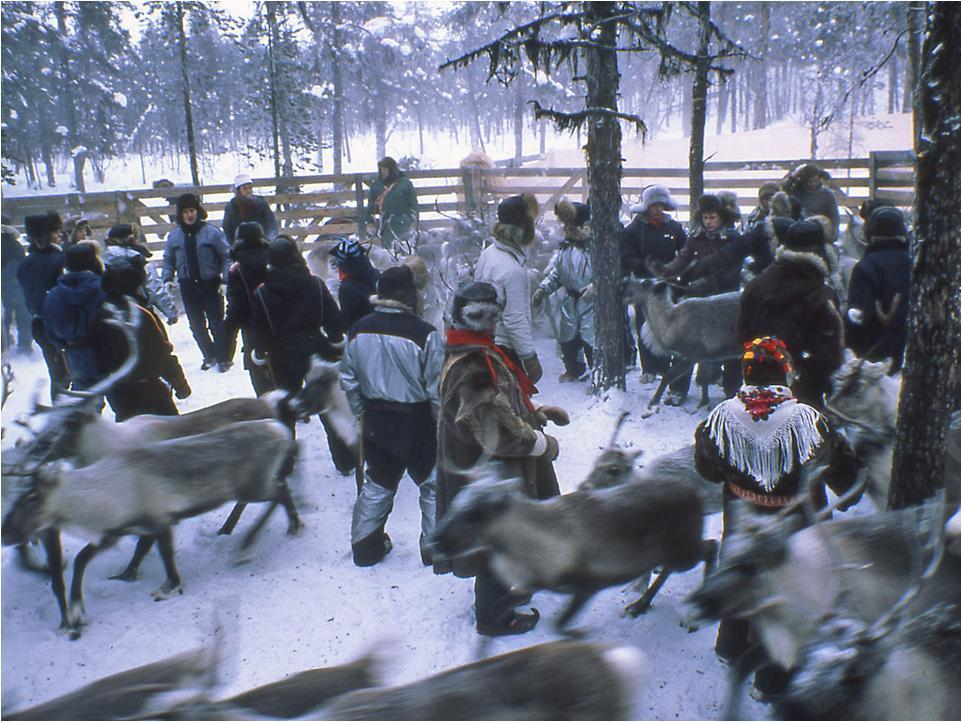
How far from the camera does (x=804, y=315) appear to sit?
4.39m

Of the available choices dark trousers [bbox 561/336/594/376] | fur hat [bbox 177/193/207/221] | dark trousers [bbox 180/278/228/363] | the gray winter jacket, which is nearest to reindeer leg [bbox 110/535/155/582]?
the gray winter jacket

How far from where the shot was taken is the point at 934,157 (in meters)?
2.93

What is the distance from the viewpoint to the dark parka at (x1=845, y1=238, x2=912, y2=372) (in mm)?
4672

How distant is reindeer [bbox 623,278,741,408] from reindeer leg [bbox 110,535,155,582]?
4.02m

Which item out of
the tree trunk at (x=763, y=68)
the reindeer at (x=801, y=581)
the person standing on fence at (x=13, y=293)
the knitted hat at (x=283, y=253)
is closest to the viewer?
the reindeer at (x=801, y=581)

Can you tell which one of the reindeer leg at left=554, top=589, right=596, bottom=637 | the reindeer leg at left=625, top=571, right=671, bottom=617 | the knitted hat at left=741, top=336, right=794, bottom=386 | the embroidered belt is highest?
the knitted hat at left=741, top=336, right=794, bottom=386

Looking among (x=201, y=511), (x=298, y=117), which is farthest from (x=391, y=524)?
(x=298, y=117)

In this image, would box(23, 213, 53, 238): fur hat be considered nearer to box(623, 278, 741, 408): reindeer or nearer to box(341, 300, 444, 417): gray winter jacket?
box(341, 300, 444, 417): gray winter jacket

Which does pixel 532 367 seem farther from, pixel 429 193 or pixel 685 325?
pixel 429 193

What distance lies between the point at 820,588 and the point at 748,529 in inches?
12.3

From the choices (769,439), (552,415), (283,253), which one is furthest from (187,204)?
(769,439)

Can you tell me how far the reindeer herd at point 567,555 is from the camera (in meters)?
2.31

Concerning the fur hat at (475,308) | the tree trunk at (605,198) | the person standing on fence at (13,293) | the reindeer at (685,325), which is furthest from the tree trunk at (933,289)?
the person standing on fence at (13,293)

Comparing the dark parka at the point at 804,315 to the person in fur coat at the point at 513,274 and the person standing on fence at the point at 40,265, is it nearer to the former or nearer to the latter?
the person in fur coat at the point at 513,274
